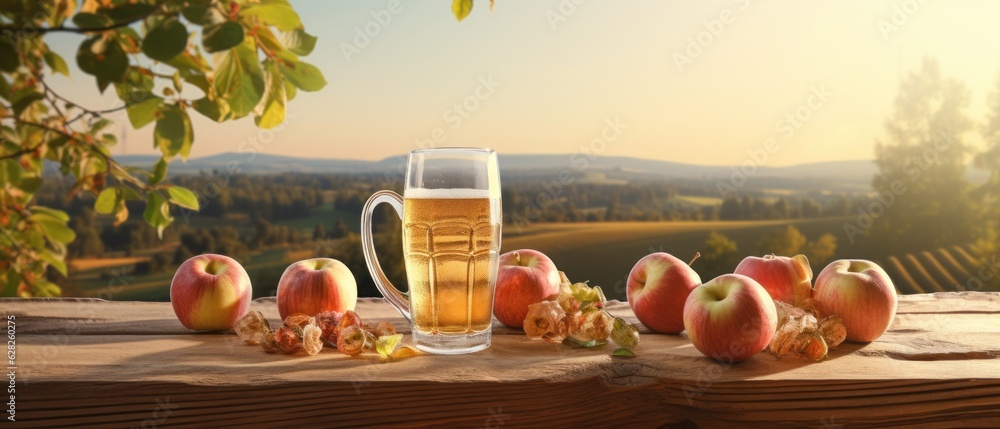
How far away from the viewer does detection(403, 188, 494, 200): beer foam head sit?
1.51 metres

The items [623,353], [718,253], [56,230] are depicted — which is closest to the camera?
[623,353]

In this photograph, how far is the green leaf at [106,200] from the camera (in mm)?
2000

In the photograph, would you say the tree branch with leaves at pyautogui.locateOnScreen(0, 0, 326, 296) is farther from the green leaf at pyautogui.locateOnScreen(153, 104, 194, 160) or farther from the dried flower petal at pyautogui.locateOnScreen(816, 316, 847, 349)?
the dried flower petal at pyautogui.locateOnScreen(816, 316, 847, 349)

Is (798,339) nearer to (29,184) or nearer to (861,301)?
(861,301)

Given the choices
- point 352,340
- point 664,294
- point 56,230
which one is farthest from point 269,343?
point 56,230

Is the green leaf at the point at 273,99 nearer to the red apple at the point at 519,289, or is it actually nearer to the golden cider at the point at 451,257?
the golden cider at the point at 451,257

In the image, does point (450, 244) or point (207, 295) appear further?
point (207, 295)

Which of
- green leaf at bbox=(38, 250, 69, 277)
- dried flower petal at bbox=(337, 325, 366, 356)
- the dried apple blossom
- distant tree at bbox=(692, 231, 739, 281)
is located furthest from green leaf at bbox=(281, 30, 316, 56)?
distant tree at bbox=(692, 231, 739, 281)

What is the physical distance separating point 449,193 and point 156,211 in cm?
85

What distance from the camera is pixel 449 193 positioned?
1511mm

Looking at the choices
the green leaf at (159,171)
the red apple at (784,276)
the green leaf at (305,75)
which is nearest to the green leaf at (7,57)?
the green leaf at (305,75)

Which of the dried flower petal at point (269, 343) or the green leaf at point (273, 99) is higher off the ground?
the green leaf at point (273, 99)

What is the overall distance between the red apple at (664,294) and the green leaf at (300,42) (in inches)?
36.1

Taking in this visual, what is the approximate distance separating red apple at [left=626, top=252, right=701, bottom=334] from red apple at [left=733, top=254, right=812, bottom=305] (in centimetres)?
15
